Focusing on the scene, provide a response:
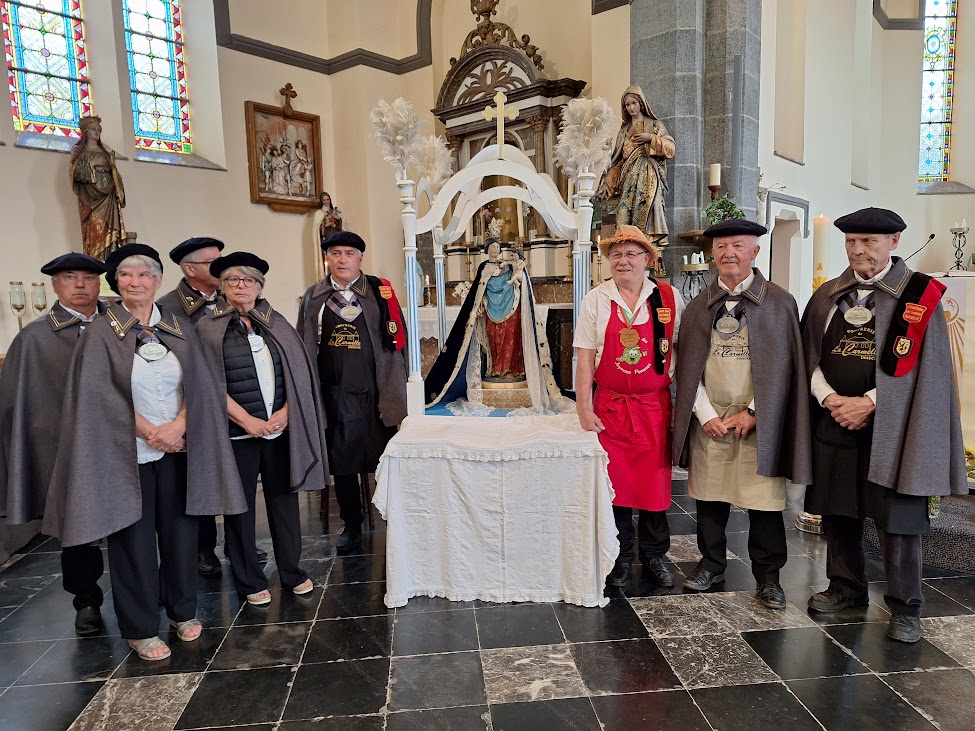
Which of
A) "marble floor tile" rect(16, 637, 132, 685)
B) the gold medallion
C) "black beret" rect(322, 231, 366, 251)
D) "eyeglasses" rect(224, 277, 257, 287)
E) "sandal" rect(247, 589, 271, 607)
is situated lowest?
"marble floor tile" rect(16, 637, 132, 685)

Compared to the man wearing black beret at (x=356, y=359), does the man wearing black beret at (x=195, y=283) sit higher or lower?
higher

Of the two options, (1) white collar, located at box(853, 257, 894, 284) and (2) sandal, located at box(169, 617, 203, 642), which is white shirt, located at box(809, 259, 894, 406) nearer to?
(1) white collar, located at box(853, 257, 894, 284)

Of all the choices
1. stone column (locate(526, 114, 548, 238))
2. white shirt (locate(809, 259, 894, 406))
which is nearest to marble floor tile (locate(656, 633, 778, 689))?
white shirt (locate(809, 259, 894, 406))

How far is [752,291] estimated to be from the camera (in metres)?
2.88

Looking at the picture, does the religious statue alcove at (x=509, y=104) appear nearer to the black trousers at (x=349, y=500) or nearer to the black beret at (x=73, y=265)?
the black trousers at (x=349, y=500)

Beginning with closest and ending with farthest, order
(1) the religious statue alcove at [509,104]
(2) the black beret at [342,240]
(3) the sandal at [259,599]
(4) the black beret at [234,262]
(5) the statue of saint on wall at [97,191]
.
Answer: (4) the black beret at [234,262]
(3) the sandal at [259,599]
(2) the black beret at [342,240]
(5) the statue of saint on wall at [97,191]
(1) the religious statue alcove at [509,104]

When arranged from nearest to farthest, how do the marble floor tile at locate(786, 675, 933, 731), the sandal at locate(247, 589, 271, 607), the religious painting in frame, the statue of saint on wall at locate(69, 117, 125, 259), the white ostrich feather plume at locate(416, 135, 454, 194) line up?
the marble floor tile at locate(786, 675, 933, 731)
the sandal at locate(247, 589, 271, 607)
the white ostrich feather plume at locate(416, 135, 454, 194)
the statue of saint on wall at locate(69, 117, 125, 259)
the religious painting in frame

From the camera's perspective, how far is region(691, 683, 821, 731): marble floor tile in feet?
7.36

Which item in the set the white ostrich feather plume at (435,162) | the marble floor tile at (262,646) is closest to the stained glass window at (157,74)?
the white ostrich feather plume at (435,162)

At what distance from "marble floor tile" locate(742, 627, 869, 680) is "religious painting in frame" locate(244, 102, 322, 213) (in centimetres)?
836

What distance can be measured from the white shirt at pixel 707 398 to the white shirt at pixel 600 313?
200mm

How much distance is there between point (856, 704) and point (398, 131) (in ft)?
11.3

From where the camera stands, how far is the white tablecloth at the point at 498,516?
3049 mm

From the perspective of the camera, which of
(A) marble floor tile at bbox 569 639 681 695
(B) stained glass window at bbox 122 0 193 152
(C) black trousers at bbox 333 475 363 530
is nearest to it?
(A) marble floor tile at bbox 569 639 681 695
